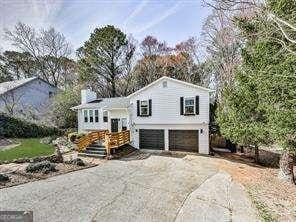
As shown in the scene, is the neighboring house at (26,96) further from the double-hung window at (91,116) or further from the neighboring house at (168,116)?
the neighboring house at (168,116)

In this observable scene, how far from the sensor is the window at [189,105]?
70.4ft

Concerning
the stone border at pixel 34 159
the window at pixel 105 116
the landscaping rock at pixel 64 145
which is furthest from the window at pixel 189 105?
the stone border at pixel 34 159

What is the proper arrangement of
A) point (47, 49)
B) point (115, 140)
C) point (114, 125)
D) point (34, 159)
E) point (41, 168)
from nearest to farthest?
point (41, 168) → point (34, 159) → point (115, 140) → point (114, 125) → point (47, 49)

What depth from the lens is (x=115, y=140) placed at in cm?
2092

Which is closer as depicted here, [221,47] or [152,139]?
[152,139]

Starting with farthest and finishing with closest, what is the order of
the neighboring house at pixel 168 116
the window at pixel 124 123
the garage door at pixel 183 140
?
1. the window at pixel 124 123
2. the garage door at pixel 183 140
3. the neighboring house at pixel 168 116

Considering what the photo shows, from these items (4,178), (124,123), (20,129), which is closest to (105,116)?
(124,123)

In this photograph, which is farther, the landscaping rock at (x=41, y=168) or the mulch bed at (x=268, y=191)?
the landscaping rock at (x=41, y=168)

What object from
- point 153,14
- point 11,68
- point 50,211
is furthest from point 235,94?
point 11,68

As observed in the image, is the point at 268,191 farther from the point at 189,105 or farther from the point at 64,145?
the point at 64,145

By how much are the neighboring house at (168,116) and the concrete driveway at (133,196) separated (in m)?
6.11

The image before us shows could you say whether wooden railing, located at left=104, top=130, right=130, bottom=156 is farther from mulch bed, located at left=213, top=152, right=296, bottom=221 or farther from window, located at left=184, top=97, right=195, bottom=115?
mulch bed, located at left=213, top=152, right=296, bottom=221

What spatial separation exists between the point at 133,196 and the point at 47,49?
128 ft

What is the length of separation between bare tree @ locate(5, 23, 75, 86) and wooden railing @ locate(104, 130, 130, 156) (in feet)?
86.6
